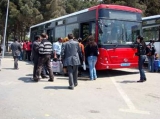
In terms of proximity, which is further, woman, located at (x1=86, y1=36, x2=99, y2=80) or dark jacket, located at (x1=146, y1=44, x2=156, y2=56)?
dark jacket, located at (x1=146, y1=44, x2=156, y2=56)

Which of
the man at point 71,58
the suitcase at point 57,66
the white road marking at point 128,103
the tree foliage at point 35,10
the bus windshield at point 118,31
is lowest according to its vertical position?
the white road marking at point 128,103

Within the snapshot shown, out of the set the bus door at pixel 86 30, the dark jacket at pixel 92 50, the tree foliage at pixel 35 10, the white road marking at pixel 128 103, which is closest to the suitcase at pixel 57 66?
the bus door at pixel 86 30

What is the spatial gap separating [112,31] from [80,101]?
5.72 meters

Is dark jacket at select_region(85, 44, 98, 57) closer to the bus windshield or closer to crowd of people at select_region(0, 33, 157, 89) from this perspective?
crowd of people at select_region(0, 33, 157, 89)

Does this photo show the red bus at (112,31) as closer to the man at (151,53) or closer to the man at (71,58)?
the man at (151,53)

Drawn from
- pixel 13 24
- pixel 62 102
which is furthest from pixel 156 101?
pixel 13 24

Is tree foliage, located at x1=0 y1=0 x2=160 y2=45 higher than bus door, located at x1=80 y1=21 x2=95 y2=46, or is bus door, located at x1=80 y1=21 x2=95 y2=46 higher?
tree foliage, located at x1=0 y1=0 x2=160 y2=45

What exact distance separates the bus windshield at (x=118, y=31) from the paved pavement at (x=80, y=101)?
8.42 feet

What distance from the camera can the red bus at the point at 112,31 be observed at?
12469 mm

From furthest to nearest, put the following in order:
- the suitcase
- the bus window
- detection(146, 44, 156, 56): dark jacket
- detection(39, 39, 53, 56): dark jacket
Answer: the bus window, detection(146, 44, 156, 56): dark jacket, the suitcase, detection(39, 39, 53, 56): dark jacket

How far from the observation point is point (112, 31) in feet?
41.5

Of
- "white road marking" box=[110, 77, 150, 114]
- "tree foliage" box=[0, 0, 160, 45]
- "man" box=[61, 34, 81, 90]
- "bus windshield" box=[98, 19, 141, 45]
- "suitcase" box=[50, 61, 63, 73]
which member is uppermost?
"tree foliage" box=[0, 0, 160, 45]

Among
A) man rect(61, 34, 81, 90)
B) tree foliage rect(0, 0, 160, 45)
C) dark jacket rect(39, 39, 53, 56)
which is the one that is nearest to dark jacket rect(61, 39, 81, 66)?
man rect(61, 34, 81, 90)

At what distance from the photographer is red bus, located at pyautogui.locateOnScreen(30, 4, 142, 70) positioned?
1247 cm
